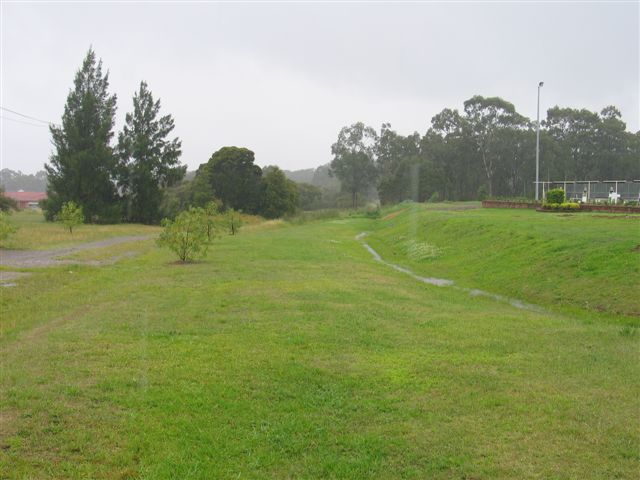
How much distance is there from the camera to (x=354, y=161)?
79.7m

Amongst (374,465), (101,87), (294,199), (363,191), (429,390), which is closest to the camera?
(374,465)

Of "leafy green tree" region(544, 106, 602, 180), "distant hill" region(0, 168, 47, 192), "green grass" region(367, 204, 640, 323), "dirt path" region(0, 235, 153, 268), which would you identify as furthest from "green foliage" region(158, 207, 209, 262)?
"distant hill" region(0, 168, 47, 192)

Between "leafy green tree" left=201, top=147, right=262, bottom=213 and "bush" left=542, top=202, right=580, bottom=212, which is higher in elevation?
"leafy green tree" left=201, top=147, right=262, bottom=213

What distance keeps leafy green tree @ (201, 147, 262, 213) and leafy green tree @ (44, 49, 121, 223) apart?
11.2 metres

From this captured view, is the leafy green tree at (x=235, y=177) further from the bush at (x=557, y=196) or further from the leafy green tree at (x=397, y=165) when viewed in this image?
the bush at (x=557, y=196)

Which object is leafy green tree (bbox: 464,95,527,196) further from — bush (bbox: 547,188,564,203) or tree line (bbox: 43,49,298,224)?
bush (bbox: 547,188,564,203)

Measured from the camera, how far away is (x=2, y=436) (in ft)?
12.6

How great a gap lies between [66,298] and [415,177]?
5793 centimetres

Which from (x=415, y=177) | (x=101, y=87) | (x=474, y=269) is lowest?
(x=474, y=269)

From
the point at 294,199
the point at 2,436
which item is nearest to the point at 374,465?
the point at 2,436

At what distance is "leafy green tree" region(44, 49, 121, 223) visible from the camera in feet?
139

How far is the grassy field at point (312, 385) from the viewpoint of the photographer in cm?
364

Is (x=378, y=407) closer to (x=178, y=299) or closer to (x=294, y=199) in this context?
(x=178, y=299)

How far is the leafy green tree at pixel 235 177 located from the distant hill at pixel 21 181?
102509 mm
